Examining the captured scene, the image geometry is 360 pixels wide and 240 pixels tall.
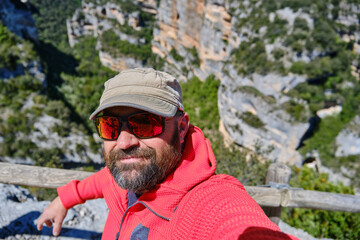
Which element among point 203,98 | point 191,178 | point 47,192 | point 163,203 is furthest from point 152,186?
point 203,98

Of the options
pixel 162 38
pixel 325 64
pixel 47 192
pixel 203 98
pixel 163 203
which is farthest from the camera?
pixel 162 38

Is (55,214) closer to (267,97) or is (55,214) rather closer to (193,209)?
(193,209)

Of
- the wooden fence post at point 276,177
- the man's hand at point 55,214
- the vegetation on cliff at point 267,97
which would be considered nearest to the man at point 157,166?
the man's hand at point 55,214

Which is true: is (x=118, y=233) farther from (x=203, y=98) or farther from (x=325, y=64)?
(x=203, y=98)

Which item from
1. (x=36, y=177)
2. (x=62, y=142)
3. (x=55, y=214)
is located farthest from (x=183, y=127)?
(x=62, y=142)

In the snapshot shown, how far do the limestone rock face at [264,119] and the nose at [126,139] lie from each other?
46.9 ft

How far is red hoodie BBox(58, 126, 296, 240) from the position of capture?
3.41 feet

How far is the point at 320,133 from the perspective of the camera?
55.2 feet

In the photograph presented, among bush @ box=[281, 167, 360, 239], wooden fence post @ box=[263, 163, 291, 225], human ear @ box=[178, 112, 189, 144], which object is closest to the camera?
human ear @ box=[178, 112, 189, 144]

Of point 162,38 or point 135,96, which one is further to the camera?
point 162,38

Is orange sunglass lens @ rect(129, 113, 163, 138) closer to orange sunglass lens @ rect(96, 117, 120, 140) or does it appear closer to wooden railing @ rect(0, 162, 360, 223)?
orange sunglass lens @ rect(96, 117, 120, 140)

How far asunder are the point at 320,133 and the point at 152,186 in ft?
61.6

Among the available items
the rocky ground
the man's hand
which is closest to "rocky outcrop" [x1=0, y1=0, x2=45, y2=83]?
the rocky ground

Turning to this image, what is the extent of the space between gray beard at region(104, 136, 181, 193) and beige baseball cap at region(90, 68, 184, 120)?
25 centimetres
